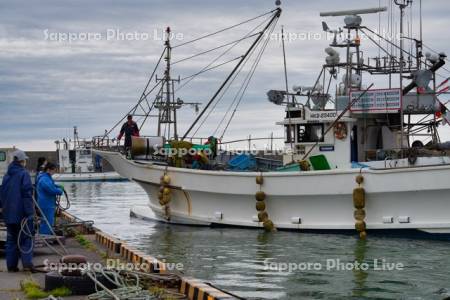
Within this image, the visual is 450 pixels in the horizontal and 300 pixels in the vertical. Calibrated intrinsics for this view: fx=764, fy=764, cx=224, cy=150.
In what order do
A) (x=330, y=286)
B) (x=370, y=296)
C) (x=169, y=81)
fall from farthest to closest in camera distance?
1. (x=169, y=81)
2. (x=330, y=286)
3. (x=370, y=296)

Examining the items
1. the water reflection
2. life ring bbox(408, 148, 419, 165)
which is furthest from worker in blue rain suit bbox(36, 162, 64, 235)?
life ring bbox(408, 148, 419, 165)

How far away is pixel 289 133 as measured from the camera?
20266 millimetres

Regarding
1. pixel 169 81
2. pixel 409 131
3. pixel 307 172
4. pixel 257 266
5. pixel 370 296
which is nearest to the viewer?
pixel 370 296

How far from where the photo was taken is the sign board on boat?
60.3 feet

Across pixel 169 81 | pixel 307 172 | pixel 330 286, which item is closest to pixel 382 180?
pixel 307 172

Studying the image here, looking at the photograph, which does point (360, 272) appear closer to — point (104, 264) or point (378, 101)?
point (104, 264)

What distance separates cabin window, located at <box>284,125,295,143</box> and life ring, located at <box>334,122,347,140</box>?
125 cm

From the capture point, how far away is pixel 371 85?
725 inches

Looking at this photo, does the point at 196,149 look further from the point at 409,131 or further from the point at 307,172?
the point at 409,131

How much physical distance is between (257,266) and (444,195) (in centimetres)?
490

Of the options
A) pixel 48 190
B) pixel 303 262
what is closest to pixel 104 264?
pixel 48 190

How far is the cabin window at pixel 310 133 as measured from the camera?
19703 millimetres

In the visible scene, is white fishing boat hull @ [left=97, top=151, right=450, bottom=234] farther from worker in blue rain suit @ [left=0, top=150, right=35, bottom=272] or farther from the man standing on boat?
worker in blue rain suit @ [left=0, top=150, right=35, bottom=272]

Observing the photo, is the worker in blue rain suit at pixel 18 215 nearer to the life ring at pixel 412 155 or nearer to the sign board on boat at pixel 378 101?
the life ring at pixel 412 155
